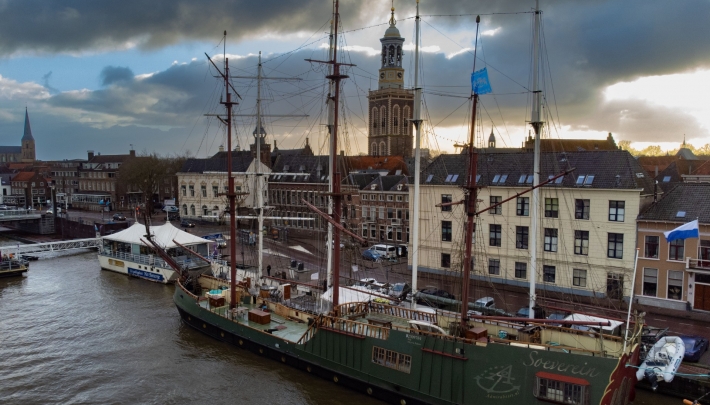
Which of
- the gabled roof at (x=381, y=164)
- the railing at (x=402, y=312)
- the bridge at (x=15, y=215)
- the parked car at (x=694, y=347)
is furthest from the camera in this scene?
the bridge at (x=15, y=215)

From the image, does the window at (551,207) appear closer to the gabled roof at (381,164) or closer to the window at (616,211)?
the window at (616,211)

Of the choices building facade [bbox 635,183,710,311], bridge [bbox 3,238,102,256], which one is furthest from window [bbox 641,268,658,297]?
bridge [bbox 3,238,102,256]

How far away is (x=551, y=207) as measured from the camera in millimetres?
33750

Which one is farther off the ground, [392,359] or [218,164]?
[218,164]

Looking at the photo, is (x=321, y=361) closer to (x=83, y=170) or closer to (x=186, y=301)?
(x=186, y=301)

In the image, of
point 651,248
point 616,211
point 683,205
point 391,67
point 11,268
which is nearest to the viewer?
point 683,205

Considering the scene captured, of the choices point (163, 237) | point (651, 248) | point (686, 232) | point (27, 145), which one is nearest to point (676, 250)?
point (651, 248)

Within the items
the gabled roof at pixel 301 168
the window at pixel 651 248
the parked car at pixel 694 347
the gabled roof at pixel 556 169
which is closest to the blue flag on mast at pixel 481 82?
the gabled roof at pixel 556 169

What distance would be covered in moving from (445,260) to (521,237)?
20.2 ft

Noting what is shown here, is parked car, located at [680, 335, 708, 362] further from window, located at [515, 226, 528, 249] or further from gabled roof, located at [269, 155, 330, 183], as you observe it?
gabled roof, located at [269, 155, 330, 183]

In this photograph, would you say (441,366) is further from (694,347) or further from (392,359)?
(694,347)

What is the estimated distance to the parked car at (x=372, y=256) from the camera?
44.3 m

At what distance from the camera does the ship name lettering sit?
1585 centimetres

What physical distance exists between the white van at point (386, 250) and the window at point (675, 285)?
21792mm
